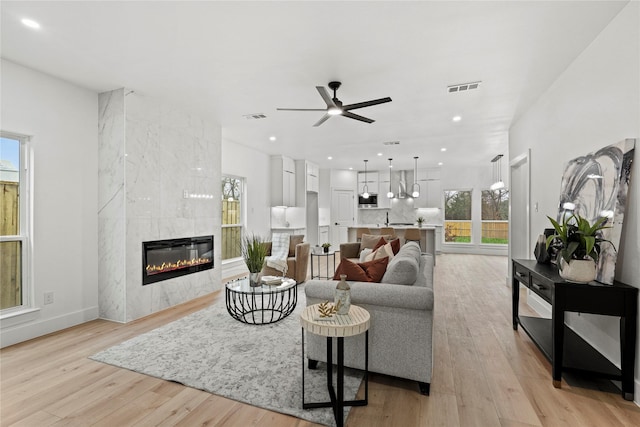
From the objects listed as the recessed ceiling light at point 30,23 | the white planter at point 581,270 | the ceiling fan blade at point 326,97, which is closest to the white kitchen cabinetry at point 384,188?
the ceiling fan blade at point 326,97

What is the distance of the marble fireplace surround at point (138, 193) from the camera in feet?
12.4

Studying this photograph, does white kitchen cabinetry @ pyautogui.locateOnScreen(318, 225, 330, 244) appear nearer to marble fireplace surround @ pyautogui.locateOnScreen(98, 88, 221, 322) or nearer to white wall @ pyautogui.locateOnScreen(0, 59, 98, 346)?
marble fireplace surround @ pyautogui.locateOnScreen(98, 88, 221, 322)

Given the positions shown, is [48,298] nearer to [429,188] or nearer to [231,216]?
[231,216]

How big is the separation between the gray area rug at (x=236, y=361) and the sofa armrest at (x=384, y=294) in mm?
641

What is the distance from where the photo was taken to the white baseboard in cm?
307

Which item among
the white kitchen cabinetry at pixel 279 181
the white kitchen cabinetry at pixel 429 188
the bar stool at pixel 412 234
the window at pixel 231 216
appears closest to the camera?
the window at pixel 231 216

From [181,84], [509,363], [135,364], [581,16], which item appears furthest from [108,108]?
[509,363]

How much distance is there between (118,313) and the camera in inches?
148

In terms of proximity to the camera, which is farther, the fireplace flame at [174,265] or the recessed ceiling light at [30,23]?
the fireplace flame at [174,265]

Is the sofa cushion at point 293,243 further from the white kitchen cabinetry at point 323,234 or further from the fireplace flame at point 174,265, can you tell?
the white kitchen cabinetry at point 323,234

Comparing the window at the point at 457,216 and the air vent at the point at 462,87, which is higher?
Result: the air vent at the point at 462,87

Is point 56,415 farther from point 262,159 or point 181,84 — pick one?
point 262,159

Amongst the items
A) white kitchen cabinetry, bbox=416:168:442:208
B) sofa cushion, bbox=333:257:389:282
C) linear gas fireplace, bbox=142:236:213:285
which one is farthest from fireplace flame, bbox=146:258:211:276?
white kitchen cabinetry, bbox=416:168:442:208

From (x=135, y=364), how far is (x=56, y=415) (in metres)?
0.66
